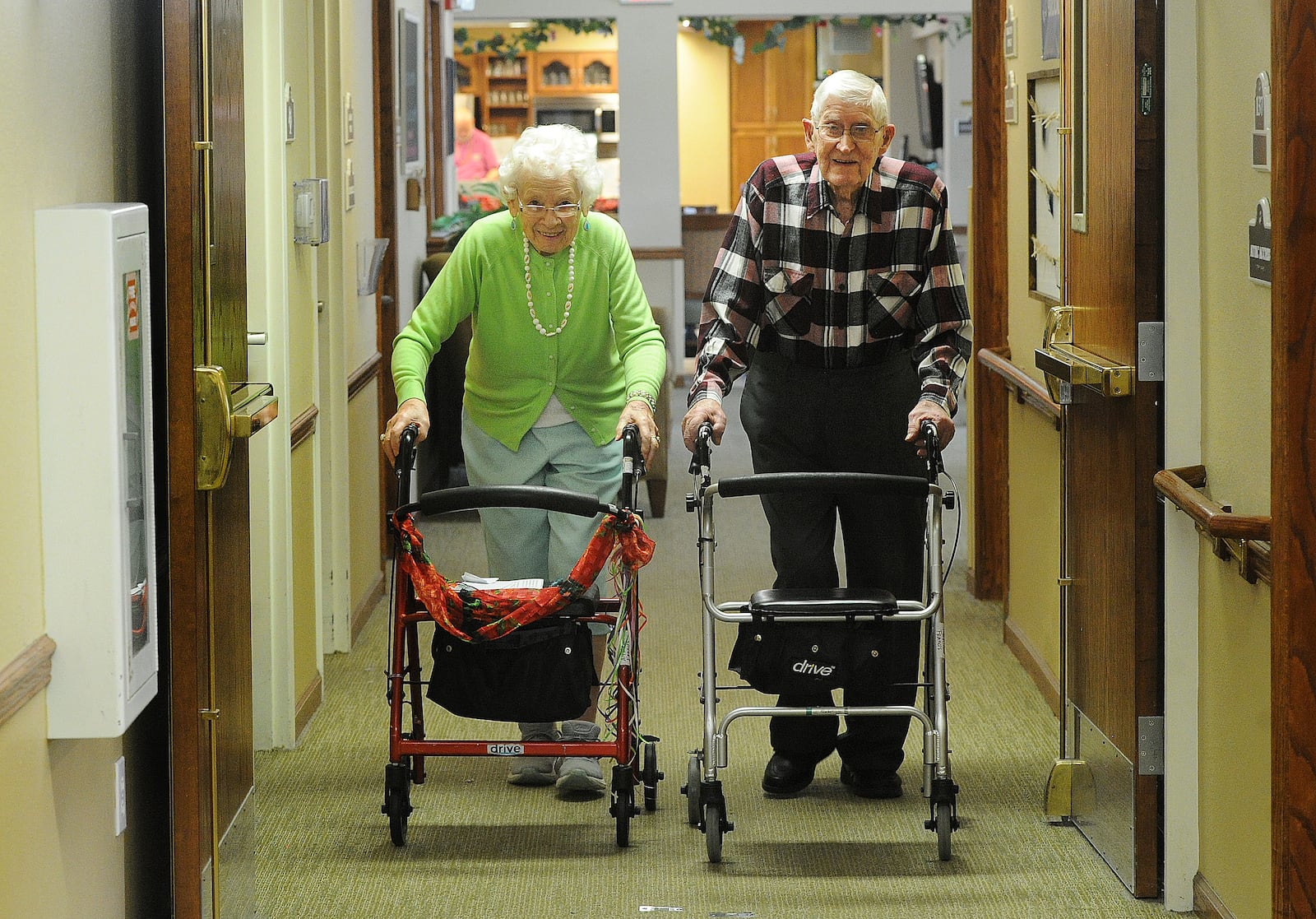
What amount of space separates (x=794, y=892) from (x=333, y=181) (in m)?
2.73

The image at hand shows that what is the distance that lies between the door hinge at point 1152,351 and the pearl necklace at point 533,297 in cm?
128

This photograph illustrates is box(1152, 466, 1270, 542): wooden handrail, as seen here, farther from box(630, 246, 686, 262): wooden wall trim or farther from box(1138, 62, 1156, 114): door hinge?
box(630, 246, 686, 262): wooden wall trim

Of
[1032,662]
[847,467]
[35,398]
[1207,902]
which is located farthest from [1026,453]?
[35,398]

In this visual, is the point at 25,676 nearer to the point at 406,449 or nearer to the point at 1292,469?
the point at 406,449

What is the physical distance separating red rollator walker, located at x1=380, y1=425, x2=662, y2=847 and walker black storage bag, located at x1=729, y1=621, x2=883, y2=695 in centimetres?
30

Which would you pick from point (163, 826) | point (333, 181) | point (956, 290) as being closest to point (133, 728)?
point (163, 826)

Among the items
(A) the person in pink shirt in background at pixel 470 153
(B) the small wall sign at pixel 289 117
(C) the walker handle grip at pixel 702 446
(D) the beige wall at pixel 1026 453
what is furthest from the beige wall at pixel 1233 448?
(A) the person in pink shirt in background at pixel 470 153

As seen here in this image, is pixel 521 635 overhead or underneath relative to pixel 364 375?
underneath

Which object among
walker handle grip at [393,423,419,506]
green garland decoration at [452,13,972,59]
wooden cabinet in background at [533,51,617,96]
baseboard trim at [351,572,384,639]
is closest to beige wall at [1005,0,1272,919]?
walker handle grip at [393,423,419,506]

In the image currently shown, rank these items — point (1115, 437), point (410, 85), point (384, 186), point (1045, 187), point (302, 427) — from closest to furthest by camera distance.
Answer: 1. point (1115, 437)
2. point (302, 427)
3. point (1045, 187)
4. point (384, 186)
5. point (410, 85)

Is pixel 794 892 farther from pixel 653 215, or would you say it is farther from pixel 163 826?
pixel 653 215

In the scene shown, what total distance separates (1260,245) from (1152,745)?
107 cm

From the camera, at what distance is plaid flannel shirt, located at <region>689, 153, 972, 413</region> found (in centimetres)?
358

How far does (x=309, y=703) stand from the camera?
4.54 meters
